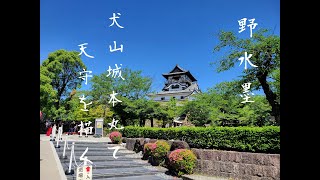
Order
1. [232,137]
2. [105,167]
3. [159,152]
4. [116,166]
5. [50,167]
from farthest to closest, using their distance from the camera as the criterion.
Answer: [159,152]
[116,166]
[105,167]
[232,137]
[50,167]

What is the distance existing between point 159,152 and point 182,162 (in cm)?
136

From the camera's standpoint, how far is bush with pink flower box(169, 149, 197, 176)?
26.6 feet

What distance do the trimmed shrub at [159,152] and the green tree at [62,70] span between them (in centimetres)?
1280

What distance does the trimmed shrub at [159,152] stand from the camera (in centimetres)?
930

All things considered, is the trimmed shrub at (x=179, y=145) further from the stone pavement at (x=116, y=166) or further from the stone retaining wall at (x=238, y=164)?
the stone pavement at (x=116, y=166)

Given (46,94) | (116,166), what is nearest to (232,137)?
(116,166)

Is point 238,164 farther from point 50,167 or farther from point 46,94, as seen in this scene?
point 46,94

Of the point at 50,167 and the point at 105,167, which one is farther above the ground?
the point at 50,167

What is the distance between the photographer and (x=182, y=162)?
319 inches

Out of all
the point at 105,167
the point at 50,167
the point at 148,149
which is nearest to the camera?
the point at 50,167

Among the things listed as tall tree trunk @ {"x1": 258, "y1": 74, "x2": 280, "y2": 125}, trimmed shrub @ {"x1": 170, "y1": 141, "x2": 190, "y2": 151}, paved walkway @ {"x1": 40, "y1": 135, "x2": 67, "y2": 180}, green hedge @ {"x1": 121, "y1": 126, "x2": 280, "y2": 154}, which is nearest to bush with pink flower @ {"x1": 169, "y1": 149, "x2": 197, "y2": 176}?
trimmed shrub @ {"x1": 170, "y1": 141, "x2": 190, "y2": 151}
